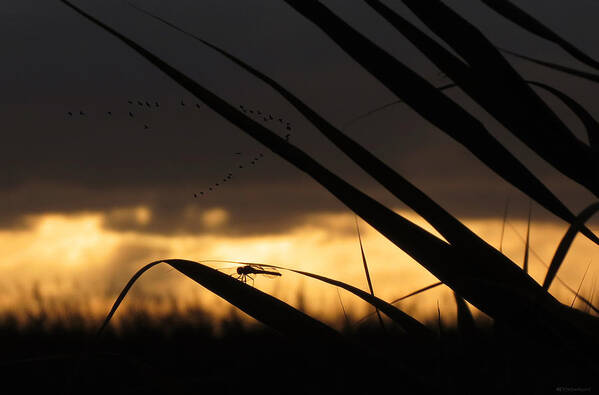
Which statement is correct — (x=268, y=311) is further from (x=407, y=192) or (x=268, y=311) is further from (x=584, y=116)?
(x=584, y=116)

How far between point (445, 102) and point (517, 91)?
8 cm

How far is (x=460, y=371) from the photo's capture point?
1.06 m

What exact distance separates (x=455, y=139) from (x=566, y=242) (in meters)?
0.20

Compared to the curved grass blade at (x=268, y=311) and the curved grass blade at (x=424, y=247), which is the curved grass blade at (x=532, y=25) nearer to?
the curved grass blade at (x=424, y=247)

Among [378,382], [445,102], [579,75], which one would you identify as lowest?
[378,382]

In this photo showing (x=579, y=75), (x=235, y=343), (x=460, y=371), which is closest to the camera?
(x=579, y=75)

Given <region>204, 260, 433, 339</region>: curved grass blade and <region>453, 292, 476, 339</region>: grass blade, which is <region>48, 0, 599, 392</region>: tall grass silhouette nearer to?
<region>204, 260, 433, 339</region>: curved grass blade

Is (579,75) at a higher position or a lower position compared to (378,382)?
higher

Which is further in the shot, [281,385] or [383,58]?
[281,385]

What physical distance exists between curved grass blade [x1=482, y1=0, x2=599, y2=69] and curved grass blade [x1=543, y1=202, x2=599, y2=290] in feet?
0.58

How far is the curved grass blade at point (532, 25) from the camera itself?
0.88m

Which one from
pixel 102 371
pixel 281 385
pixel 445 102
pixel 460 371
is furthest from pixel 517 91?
pixel 102 371

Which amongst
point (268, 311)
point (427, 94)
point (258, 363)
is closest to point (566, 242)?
point (427, 94)

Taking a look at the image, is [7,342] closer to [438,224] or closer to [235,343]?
[235,343]
